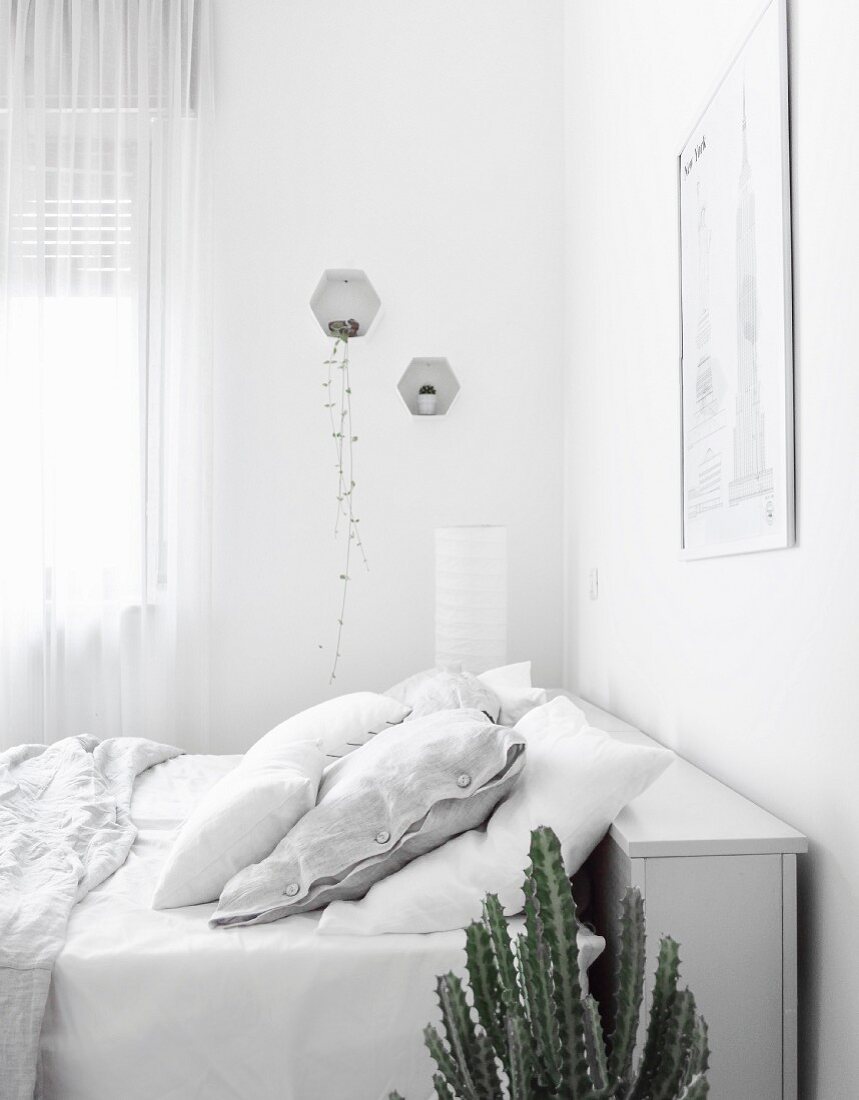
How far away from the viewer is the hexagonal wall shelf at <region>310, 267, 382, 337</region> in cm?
344

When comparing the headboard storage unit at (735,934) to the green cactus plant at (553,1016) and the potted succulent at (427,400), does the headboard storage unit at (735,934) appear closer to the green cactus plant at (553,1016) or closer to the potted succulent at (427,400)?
the green cactus plant at (553,1016)

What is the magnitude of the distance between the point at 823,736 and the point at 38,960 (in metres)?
1.11

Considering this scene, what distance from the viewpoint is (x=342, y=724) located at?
2277 mm

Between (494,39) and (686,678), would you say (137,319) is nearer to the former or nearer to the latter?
(494,39)

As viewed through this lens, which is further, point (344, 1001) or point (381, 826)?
point (381, 826)

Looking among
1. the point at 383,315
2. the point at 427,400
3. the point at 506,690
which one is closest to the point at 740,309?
the point at 506,690

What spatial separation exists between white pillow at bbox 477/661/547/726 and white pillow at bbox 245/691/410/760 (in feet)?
0.75

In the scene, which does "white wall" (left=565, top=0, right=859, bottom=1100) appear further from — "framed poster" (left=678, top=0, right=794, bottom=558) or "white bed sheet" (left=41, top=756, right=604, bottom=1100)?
"white bed sheet" (left=41, top=756, right=604, bottom=1100)

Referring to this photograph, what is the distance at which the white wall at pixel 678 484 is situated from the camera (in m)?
1.33

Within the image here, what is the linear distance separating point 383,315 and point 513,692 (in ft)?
5.25

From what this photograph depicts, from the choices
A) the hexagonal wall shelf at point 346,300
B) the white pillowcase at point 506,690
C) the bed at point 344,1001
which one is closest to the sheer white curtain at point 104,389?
the hexagonal wall shelf at point 346,300

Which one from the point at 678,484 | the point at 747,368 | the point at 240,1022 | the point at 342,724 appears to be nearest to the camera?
the point at 240,1022

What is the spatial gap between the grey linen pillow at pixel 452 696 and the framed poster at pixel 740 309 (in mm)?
529

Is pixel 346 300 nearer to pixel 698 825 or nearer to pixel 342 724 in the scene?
pixel 342 724
